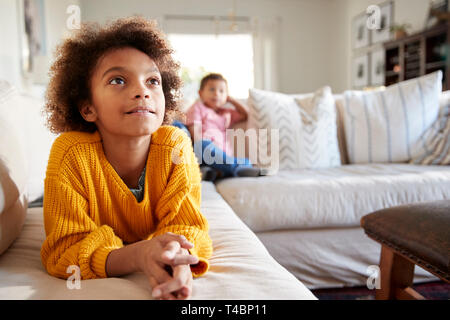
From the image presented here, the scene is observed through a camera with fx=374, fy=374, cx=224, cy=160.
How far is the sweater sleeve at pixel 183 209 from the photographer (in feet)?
2.33

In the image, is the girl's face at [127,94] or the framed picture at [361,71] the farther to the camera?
the framed picture at [361,71]

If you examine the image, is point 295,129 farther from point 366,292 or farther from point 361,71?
point 361,71

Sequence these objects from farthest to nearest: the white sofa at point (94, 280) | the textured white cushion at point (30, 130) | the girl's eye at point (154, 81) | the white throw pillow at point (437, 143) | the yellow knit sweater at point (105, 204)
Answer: the white throw pillow at point (437, 143)
the textured white cushion at point (30, 130)
the girl's eye at point (154, 81)
the yellow knit sweater at point (105, 204)
the white sofa at point (94, 280)

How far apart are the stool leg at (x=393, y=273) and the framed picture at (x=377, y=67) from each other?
4197 millimetres

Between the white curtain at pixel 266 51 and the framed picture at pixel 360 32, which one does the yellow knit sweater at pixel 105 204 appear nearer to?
the framed picture at pixel 360 32

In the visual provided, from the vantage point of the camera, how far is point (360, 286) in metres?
1.45

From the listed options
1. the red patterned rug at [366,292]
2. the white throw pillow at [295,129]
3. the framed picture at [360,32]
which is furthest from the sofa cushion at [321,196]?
the framed picture at [360,32]

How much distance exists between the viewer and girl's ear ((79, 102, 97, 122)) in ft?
2.64

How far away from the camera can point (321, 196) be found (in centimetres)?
141

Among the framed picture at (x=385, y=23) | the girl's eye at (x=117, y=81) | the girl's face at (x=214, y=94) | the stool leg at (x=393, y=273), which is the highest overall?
the framed picture at (x=385, y=23)
